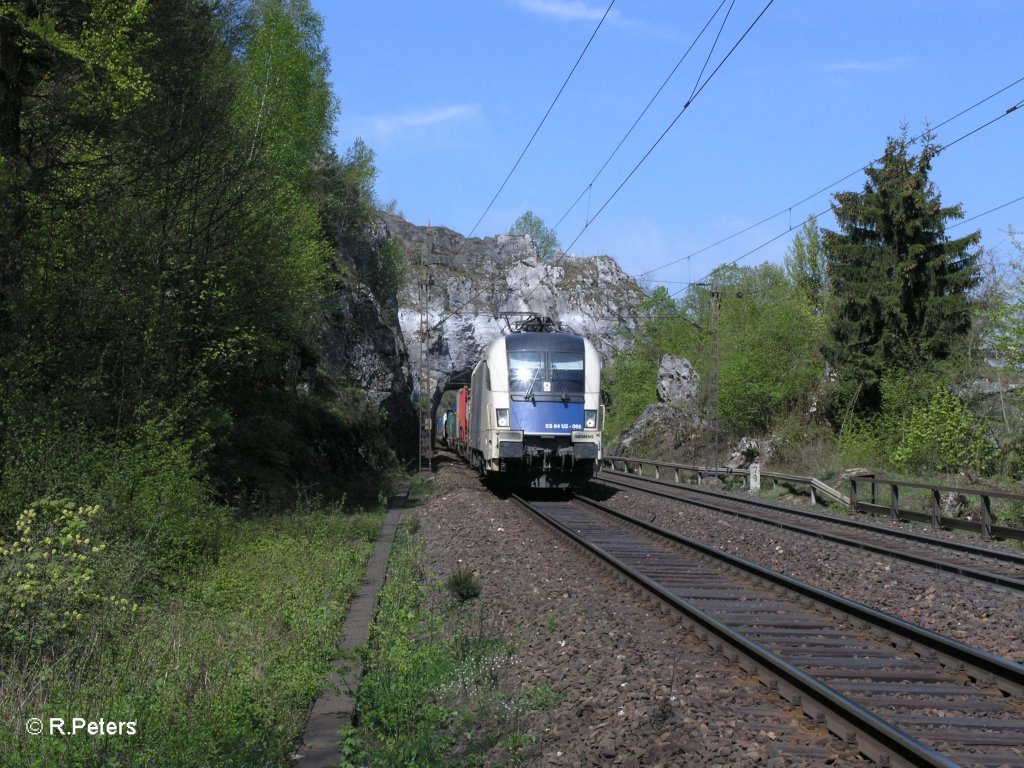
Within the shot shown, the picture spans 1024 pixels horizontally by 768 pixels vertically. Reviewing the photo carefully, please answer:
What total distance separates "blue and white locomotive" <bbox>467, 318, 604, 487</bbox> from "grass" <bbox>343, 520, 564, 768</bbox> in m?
11.3

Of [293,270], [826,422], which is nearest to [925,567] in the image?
[293,270]

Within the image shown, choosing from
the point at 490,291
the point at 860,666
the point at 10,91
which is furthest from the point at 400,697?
the point at 490,291

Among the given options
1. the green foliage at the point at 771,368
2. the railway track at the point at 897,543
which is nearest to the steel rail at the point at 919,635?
the railway track at the point at 897,543

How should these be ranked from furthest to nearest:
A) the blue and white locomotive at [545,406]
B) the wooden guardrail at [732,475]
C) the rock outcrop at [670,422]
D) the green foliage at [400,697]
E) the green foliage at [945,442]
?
the rock outcrop at [670,422]
the green foliage at [945,442]
the wooden guardrail at [732,475]
the blue and white locomotive at [545,406]
the green foliage at [400,697]

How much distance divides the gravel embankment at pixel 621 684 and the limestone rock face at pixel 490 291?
308 ft

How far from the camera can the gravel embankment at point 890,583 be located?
842 cm

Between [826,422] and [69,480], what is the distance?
103 feet

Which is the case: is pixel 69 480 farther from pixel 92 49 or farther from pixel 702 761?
pixel 702 761

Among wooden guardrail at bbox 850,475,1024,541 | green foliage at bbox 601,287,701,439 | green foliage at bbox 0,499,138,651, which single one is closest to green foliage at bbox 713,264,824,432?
green foliage at bbox 601,287,701,439

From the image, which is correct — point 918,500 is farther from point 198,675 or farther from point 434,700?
point 198,675

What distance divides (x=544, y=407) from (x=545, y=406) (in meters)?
0.03

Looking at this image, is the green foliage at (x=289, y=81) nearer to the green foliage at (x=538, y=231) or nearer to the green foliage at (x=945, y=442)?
the green foliage at (x=945, y=442)

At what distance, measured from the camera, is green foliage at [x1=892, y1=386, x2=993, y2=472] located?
24531mm

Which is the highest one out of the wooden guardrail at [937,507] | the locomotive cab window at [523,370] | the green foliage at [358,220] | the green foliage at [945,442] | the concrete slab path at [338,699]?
the green foliage at [358,220]
